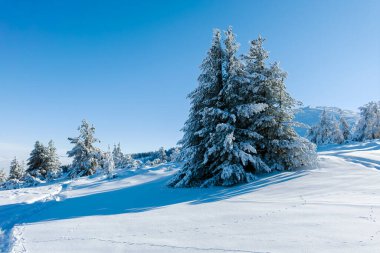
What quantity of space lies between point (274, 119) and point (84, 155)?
2880 centimetres

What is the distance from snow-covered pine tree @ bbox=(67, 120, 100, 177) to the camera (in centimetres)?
3416

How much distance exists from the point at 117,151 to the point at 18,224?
183 feet

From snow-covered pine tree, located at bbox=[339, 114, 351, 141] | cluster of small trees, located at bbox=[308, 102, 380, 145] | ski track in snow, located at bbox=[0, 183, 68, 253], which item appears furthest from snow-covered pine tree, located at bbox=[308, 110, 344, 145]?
ski track in snow, located at bbox=[0, 183, 68, 253]

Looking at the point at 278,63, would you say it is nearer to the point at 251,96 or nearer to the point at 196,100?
the point at 251,96

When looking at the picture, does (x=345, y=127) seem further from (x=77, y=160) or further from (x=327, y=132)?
(x=77, y=160)

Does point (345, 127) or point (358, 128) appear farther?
point (345, 127)

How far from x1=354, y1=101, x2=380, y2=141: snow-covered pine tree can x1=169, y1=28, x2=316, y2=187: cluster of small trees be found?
3434 cm

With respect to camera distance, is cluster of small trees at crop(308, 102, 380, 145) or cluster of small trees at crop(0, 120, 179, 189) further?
cluster of small trees at crop(308, 102, 380, 145)

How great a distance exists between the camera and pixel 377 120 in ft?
133

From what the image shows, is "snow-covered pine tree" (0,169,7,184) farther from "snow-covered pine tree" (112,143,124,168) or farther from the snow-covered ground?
the snow-covered ground

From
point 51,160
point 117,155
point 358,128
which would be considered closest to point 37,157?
point 51,160

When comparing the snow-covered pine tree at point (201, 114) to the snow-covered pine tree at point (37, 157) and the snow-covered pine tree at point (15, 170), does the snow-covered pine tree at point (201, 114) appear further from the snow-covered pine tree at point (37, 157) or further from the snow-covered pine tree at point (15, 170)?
the snow-covered pine tree at point (15, 170)

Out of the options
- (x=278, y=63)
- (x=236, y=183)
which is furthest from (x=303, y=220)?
(x=278, y=63)

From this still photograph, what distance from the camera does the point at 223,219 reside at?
6688mm
